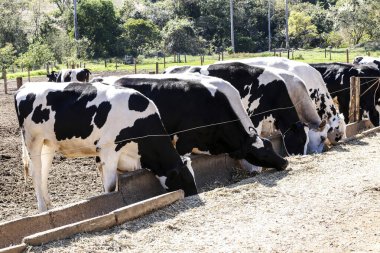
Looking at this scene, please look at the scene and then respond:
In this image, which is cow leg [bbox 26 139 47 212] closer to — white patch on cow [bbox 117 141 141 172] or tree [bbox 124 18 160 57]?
white patch on cow [bbox 117 141 141 172]

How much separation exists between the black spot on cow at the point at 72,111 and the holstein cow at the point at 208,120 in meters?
1.67

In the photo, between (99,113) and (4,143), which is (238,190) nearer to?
(99,113)

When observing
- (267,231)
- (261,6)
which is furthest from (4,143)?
(261,6)

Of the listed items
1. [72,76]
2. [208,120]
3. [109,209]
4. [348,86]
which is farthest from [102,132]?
[72,76]

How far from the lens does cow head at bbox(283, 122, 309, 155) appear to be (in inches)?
467

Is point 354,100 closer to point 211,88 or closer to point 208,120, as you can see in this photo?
point 211,88

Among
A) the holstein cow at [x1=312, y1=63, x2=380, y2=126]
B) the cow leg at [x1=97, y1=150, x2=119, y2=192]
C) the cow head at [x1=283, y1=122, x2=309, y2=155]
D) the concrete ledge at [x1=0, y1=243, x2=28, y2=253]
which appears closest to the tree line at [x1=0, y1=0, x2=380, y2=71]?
the holstein cow at [x1=312, y1=63, x2=380, y2=126]

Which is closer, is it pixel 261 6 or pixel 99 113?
pixel 99 113

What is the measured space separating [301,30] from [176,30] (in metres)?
17.2

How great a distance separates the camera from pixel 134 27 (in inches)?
2515

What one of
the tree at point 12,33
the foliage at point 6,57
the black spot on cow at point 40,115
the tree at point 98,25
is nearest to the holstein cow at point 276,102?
the black spot on cow at point 40,115

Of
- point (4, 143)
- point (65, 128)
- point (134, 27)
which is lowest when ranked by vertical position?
point (4, 143)

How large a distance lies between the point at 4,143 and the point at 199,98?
6430 mm

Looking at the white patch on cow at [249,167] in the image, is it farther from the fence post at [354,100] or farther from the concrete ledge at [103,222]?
the fence post at [354,100]
